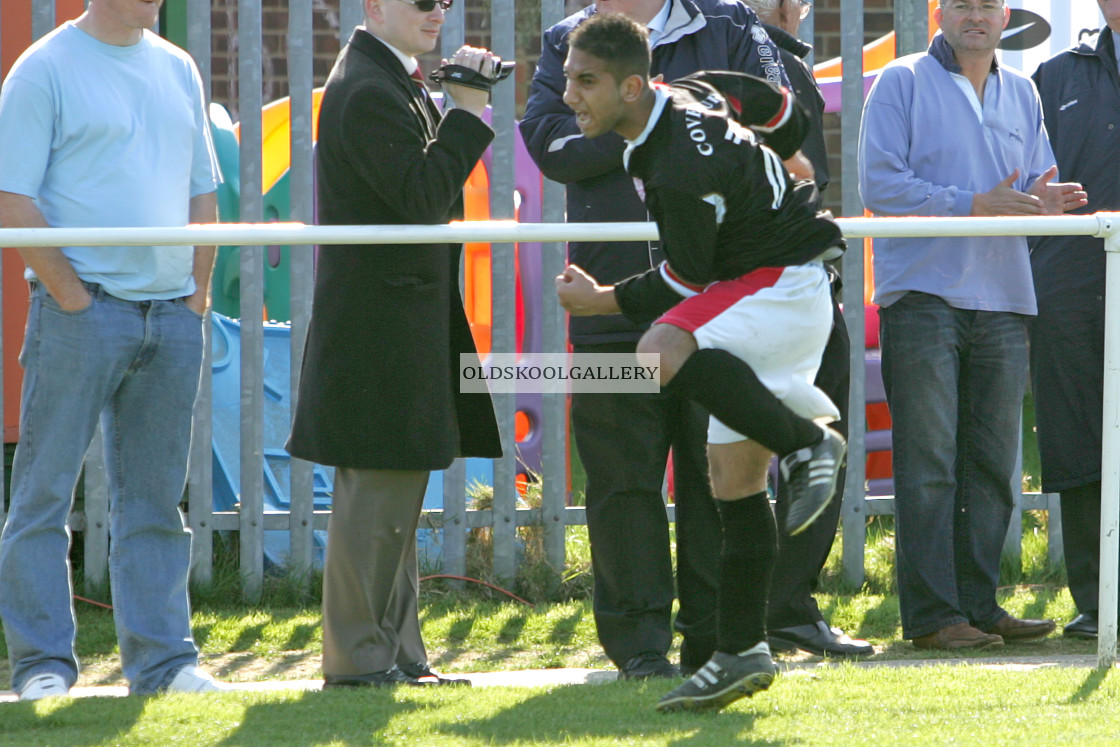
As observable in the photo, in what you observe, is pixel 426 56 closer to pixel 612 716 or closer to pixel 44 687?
pixel 44 687

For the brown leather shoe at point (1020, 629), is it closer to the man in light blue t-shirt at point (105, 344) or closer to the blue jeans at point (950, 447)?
the blue jeans at point (950, 447)

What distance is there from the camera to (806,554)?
14.3 ft

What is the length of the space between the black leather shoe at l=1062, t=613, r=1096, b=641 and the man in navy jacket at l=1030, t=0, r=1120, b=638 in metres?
0.04

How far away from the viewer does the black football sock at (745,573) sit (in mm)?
3158

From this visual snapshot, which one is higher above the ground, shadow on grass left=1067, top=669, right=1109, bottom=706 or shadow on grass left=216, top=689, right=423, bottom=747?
shadow on grass left=216, top=689, right=423, bottom=747

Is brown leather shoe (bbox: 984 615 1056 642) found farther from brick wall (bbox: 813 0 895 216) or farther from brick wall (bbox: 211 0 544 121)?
brick wall (bbox: 211 0 544 121)

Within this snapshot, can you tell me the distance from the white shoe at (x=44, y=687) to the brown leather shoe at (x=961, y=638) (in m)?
2.45

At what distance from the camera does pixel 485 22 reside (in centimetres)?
852

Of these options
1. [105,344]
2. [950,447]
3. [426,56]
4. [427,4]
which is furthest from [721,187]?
[426,56]

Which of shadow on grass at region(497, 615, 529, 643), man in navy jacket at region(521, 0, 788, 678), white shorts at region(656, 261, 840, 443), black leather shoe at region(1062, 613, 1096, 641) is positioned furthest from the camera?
shadow on grass at region(497, 615, 529, 643)

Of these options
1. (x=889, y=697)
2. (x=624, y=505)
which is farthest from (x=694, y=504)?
(x=889, y=697)

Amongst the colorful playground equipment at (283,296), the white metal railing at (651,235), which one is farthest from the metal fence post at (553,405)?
the white metal railing at (651,235)

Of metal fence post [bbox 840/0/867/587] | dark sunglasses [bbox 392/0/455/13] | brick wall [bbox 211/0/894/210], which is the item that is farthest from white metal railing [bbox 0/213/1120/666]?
brick wall [bbox 211/0/894/210]

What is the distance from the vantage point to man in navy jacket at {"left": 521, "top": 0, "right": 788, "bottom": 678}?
156 inches
